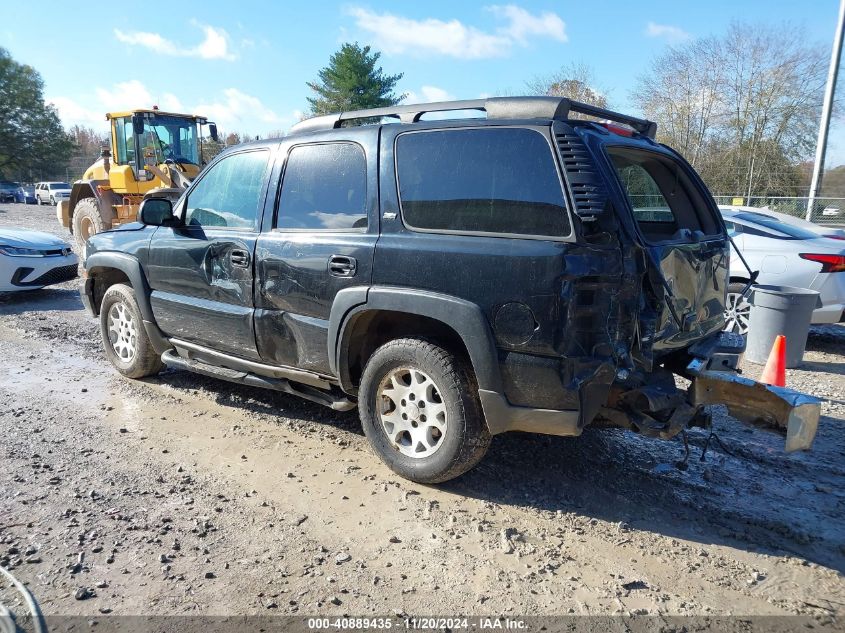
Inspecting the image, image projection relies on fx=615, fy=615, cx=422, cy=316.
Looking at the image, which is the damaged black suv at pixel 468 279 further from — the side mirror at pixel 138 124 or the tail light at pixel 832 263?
the side mirror at pixel 138 124

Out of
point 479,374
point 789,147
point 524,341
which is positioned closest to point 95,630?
point 479,374

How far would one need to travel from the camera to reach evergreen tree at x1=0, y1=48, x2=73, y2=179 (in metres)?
58.7

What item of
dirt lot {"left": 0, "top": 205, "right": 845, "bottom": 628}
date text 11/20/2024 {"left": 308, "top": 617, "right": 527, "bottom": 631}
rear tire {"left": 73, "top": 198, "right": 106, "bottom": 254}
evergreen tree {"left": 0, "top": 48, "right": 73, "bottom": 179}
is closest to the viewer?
date text 11/20/2024 {"left": 308, "top": 617, "right": 527, "bottom": 631}

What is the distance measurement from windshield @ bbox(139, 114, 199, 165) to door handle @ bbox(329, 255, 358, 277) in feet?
36.7

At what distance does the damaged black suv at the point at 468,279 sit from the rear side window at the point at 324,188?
1 centimetres

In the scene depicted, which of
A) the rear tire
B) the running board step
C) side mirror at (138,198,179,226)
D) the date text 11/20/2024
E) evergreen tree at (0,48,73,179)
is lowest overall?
the date text 11/20/2024

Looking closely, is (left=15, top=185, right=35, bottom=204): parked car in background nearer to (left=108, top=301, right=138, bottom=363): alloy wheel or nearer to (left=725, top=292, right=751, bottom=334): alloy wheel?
(left=108, top=301, right=138, bottom=363): alloy wheel

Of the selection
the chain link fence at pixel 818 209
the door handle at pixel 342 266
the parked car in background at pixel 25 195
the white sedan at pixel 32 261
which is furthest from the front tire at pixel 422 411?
the parked car in background at pixel 25 195

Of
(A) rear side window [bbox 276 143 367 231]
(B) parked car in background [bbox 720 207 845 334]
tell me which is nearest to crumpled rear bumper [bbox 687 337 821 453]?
(A) rear side window [bbox 276 143 367 231]

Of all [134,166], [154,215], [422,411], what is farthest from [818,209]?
[154,215]

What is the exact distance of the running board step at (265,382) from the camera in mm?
4059

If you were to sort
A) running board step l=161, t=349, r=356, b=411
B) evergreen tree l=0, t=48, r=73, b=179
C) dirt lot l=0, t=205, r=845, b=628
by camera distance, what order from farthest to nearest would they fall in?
evergreen tree l=0, t=48, r=73, b=179 → running board step l=161, t=349, r=356, b=411 → dirt lot l=0, t=205, r=845, b=628

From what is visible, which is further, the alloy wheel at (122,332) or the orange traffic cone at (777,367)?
the alloy wheel at (122,332)

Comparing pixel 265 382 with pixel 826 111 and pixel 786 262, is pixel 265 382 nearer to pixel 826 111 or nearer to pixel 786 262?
pixel 786 262
